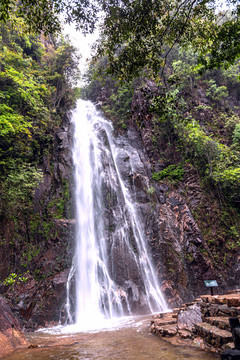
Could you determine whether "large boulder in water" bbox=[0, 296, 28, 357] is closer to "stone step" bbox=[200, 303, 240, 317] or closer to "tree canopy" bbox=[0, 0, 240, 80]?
"stone step" bbox=[200, 303, 240, 317]

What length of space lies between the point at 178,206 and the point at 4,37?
16.0 m

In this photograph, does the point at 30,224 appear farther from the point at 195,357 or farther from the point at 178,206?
the point at 195,357

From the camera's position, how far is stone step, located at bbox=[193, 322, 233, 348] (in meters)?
3.54

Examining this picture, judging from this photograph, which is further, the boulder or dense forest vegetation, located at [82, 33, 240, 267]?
dense forest vegetation, located at [82, 33, 240, 267]

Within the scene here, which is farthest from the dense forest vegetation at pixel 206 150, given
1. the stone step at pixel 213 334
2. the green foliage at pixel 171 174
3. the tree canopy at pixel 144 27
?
the stone step at pixel 213 334

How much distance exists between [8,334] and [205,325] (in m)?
4.29

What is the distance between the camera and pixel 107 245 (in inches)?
445

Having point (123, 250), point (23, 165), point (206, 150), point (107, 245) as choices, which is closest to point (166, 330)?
point (123, 250)

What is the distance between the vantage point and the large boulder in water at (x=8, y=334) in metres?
4.20

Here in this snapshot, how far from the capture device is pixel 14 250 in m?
10.0

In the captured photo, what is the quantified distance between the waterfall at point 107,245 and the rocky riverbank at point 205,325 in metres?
4.11

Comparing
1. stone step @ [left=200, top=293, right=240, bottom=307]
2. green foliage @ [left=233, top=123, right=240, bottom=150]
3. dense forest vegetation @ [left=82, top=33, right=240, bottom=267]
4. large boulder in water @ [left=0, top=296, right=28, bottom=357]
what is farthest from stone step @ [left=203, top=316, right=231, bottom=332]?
green foliage @ [left=233, top=123, right=240, bottom=150]

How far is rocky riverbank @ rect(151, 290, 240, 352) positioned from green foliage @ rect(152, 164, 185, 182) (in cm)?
1040

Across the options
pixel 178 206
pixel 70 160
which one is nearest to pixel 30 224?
pixel 70 160
